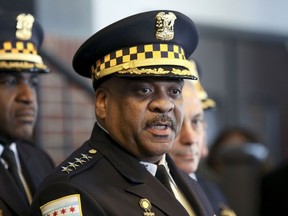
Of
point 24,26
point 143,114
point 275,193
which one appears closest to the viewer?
point 143,114

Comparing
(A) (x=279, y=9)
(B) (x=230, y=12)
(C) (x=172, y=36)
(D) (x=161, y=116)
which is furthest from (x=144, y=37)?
(A) (x=279, y=9)

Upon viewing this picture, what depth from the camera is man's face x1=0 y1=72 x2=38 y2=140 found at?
8.29ft

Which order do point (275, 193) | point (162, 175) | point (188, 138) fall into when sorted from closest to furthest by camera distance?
point (162, 175) → point (188, 138) → point (275, 193)

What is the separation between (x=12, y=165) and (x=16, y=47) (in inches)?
16.2

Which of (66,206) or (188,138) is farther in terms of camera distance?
(188,138)

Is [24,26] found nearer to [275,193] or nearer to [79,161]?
[79,161]

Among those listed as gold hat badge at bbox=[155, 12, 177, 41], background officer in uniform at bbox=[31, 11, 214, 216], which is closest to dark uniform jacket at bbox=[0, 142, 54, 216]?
background officer in uniform at bbox=[31, 11, 214, 216]

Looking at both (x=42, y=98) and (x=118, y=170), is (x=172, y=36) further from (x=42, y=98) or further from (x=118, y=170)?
(x=42, y=98)

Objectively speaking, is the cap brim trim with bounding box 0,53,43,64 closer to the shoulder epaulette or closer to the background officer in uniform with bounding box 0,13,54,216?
the background officer in uniform with bounding box 0,13,54,216

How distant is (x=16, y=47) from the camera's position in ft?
8.37

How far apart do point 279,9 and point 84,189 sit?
543cm

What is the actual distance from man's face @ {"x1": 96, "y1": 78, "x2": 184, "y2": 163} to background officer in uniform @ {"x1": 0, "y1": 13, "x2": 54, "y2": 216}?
21.3 inches

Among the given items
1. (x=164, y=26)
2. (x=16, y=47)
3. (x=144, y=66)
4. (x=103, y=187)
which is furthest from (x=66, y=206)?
(x=16, y=47)

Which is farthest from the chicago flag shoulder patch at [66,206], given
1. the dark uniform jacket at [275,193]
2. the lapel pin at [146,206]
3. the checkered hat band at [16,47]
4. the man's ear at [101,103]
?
the dark uniform jacket at [275,193]
